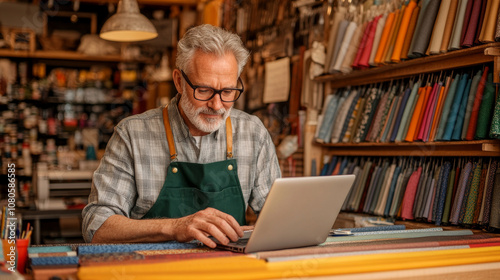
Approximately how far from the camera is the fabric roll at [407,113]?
319cm

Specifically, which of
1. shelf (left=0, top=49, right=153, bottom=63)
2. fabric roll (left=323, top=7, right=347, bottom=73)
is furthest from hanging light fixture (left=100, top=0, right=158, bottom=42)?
shelf (left=0, top=49, right=153, bottom=63)

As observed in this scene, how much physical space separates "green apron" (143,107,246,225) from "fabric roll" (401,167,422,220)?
1.27m

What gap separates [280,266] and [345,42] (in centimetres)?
254

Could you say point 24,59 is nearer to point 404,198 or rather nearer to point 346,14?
point 346,14

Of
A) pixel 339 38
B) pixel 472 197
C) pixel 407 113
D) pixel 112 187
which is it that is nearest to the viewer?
pixel 112 187

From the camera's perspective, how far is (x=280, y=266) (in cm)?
139

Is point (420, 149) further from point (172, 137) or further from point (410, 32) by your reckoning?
point (172, 137)

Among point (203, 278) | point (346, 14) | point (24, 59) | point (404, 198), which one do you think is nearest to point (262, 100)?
point (346, 14)

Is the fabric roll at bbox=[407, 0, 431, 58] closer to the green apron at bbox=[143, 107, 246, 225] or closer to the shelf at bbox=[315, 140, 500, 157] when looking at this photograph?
the shelf at bbox=[315, 140, 500, 157]

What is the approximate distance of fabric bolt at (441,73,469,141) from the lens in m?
2.83

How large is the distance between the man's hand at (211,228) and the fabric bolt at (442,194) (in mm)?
1596

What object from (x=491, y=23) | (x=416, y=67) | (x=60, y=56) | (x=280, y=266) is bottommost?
(x=280, y=266)

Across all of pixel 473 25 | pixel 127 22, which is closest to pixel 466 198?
pixel 473 25

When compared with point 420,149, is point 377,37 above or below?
above
